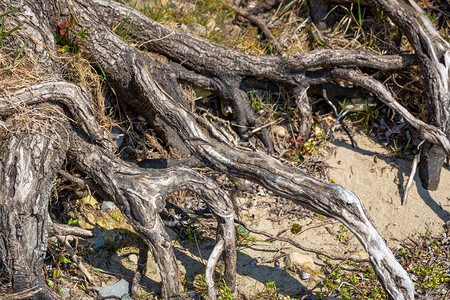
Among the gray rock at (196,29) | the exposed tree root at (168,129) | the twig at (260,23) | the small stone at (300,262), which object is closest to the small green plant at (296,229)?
the small stone at (300,262)

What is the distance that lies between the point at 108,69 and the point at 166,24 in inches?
41.5

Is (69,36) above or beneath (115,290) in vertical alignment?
above

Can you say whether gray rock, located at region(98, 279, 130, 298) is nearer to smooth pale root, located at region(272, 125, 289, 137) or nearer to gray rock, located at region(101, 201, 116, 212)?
gray rock, located at region(101, 201, 116, 212)

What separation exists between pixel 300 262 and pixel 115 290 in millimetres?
1605

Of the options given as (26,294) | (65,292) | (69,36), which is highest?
(69,36)

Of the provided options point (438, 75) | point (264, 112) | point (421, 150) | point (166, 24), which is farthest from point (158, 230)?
point (438, 75)

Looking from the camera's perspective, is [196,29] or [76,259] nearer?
[76,259]

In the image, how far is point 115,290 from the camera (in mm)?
3488

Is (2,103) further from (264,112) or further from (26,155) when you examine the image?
(264,112)

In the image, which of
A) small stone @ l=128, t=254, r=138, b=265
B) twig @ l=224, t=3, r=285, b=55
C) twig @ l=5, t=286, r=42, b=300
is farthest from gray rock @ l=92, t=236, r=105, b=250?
twig @ l=224, t=3, r=285, b=55

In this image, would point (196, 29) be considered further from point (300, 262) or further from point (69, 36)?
point (300, 262)

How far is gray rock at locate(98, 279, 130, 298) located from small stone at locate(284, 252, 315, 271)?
1.42 metres

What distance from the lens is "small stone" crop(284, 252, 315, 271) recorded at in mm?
3851

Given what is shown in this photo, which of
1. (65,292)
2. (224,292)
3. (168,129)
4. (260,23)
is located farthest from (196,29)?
(65,292)
